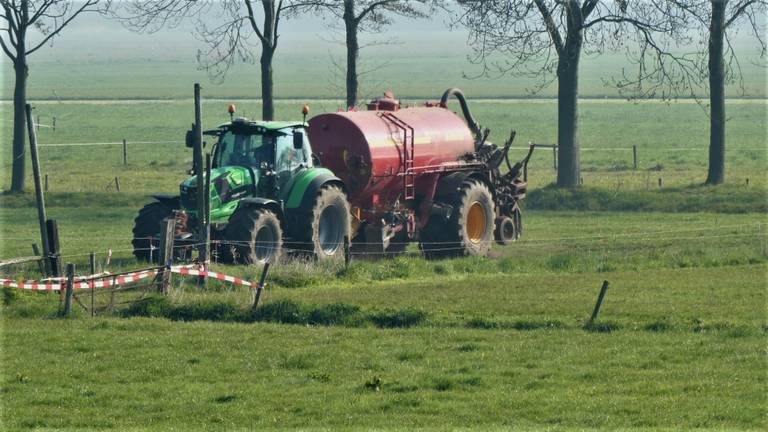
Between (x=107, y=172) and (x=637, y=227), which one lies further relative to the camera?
(x=107, y=172)

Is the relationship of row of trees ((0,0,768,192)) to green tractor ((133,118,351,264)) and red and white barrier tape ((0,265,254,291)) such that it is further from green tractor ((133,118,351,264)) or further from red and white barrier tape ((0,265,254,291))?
red and white barrier tape ((0,265,254,291))

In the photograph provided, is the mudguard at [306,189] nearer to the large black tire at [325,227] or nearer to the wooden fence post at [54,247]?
the large black tire at [325,227]

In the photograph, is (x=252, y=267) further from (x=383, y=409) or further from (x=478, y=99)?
(x=478, y=99)

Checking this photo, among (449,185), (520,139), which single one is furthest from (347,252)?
(520,139)

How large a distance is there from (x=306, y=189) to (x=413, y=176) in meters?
2.94

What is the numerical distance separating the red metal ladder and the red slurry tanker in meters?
0.02

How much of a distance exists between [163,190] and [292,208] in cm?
1737

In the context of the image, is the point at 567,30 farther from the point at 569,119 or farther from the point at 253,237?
the point at 253,237

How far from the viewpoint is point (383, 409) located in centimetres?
1328

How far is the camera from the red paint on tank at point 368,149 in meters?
26.1

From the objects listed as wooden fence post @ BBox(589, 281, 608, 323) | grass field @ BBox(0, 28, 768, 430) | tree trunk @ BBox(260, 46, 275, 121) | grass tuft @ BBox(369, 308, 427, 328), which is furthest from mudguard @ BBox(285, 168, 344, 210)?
tree trunk @ BBox(260, 46, 275, 121)

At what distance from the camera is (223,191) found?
24109 mm

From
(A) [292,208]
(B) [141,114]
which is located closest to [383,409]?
(A) [292,208]

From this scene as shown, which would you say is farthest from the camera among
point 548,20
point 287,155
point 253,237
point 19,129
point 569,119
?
point 19,129
